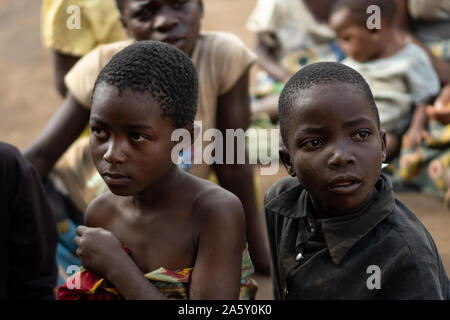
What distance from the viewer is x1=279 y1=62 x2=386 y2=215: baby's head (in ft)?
5.08

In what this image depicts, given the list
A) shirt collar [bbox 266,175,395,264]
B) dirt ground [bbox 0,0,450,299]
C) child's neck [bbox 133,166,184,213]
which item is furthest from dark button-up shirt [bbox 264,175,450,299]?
dirt ground [bbox 0,0,450,299]

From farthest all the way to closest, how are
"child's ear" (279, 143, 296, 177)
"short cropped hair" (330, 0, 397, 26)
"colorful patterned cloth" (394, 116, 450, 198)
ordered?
1. "colorful patterned cloth" (394, 116, 450, 198)
2. "short cropped hair" (330, 0, 397, 26)
3. "child's ear" (279, 143, 296, 177)

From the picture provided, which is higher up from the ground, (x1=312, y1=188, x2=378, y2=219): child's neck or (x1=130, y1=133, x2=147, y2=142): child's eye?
(x1=130, y1=133, x2=147, y2=142): child's eye

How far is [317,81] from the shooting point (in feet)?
5.26

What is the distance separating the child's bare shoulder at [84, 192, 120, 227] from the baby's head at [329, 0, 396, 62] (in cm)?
237

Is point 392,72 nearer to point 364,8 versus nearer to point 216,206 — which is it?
point 364,8

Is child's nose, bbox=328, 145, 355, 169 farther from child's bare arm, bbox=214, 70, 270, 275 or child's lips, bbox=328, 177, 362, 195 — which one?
child's bare arm, bbox=214, 70, 270, 275

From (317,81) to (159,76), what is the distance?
0.41 metres

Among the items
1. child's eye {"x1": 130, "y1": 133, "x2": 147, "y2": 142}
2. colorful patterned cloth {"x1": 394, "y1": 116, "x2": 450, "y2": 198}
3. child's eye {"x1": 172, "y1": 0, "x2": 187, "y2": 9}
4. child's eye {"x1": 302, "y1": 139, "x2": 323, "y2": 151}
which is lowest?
colorful patterned cloth {"x1": 394, "y1": 116, "x2": 450, "y2": 198}

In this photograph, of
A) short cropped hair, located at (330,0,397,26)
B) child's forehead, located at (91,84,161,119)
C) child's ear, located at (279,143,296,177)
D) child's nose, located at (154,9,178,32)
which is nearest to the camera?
child's forehead, located at (91,84,161,119)

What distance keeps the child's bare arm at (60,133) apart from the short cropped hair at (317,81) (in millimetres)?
1137

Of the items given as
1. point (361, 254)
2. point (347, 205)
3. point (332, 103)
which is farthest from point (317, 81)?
point (361, 254)

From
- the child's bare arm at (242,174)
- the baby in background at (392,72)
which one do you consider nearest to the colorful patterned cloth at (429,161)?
the baby in background at (392,72)
